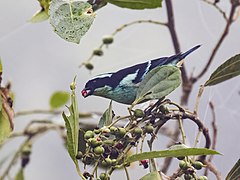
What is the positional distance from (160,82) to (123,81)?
1.0 inches

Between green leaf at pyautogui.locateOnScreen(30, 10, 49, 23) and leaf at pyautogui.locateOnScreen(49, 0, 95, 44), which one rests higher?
leaf at pyautogui.locateOnScreen(49, 0, 95, 44)

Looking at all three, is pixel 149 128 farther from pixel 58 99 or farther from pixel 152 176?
pixel 58 99

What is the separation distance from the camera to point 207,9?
2.96 feet

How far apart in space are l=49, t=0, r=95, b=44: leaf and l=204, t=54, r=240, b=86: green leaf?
0.11 m

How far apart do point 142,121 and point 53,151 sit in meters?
0.76

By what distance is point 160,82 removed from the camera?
37cm

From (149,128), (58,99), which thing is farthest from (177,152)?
(58,99)

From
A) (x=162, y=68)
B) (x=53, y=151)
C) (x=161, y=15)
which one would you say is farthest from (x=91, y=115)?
(x=162, y=68)

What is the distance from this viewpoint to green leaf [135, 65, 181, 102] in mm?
367

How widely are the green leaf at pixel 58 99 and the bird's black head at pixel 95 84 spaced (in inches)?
21.1

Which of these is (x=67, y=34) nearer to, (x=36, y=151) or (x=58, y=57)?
(x=58, y=57)

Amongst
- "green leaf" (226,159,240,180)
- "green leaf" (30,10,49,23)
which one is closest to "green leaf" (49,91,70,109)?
"green leaf" (30,10,49,23)

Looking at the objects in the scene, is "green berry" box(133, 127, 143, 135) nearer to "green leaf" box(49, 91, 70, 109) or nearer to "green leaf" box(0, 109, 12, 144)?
"green leaf" box(0, 109, 12, 144)

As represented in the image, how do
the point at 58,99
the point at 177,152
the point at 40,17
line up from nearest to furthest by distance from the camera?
1. the point at 177,152
2. the point at 40,17
3. the point at 58,99
